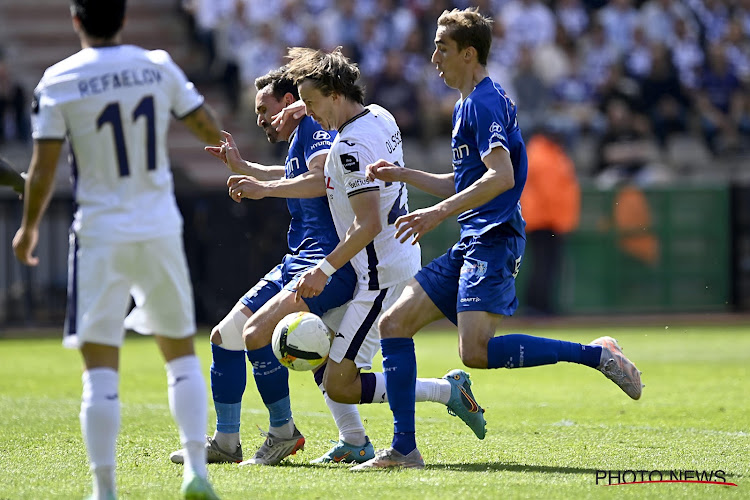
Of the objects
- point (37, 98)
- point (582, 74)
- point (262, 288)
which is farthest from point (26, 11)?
point (37, 98)

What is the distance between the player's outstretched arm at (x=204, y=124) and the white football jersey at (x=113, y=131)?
166 mm

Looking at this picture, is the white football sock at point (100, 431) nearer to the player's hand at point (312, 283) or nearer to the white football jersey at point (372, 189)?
the player's hand at point (312, 283)

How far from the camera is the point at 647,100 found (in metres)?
19.3

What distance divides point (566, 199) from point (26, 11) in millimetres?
11474

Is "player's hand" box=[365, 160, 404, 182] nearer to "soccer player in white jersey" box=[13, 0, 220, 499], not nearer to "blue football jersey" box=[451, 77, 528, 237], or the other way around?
"blue football jersey" box=[451, 77, 528, 237]

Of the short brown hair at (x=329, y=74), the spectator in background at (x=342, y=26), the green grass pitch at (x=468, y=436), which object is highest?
the spectator in background at (x=342, y=26)

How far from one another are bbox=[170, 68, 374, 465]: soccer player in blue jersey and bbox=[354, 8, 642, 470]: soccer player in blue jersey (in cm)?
51

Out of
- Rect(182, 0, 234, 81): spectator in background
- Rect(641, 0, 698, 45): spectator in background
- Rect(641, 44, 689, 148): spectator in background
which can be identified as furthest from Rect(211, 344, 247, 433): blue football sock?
Rect(641, 0, 698, 45): spectator in background

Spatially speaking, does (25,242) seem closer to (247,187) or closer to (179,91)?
(179,91)

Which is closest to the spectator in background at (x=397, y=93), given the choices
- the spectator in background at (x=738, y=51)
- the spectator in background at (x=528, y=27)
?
the spectator in background at (x=528, y=27)

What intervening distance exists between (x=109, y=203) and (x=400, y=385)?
204 cm

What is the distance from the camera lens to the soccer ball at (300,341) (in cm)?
596

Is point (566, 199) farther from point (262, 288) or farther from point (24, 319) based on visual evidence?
point (262, 288)

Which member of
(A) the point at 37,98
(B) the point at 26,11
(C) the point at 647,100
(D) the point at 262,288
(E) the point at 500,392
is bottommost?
(E) the point at 500,392
